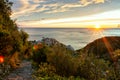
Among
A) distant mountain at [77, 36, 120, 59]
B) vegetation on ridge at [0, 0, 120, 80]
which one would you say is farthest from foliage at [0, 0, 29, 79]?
distant mountain at [77, 36, 120, 59]

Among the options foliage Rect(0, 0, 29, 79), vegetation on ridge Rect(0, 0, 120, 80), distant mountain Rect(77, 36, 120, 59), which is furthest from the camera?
distant mountain Rect(77, 36, 120, 59)

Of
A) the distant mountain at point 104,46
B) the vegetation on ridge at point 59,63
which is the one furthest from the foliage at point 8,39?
the distant mountain at point 104,46

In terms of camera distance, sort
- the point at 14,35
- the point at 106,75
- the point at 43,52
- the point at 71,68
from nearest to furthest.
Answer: the point at 106,75 → the point at 71,68 → the point at 14,35 → the point at 43,52

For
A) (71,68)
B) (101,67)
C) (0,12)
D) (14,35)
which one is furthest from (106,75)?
(0,12)

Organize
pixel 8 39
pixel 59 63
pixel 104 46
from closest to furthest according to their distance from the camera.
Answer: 1. pixel 59 63
2. pixel 8 39
3. pixel 104 46

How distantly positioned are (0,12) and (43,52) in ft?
20.8

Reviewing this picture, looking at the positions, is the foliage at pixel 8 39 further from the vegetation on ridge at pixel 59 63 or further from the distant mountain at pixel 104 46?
the distant mountain at pixel 104 46

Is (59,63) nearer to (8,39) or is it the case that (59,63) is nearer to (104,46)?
(8,39)

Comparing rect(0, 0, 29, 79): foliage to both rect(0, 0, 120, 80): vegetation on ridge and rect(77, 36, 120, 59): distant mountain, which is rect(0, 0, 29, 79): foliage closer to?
rect(0, 0, 120, 80): vegetation on ridge

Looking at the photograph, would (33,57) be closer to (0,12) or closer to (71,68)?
(0,12)

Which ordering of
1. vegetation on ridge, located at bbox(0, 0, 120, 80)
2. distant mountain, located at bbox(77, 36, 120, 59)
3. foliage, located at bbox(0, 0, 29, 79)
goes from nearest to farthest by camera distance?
vegetation on ridge, located at bbox(0, 0, 120, 80) < foliage, located at bbox(0, 0, 29, 79) < distant mountain, located at bbox(77, 36, 120, 59)

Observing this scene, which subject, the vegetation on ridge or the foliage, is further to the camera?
the foliage

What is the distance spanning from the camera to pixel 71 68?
20906mm

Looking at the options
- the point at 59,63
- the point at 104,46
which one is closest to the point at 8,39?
the point at 59,63
